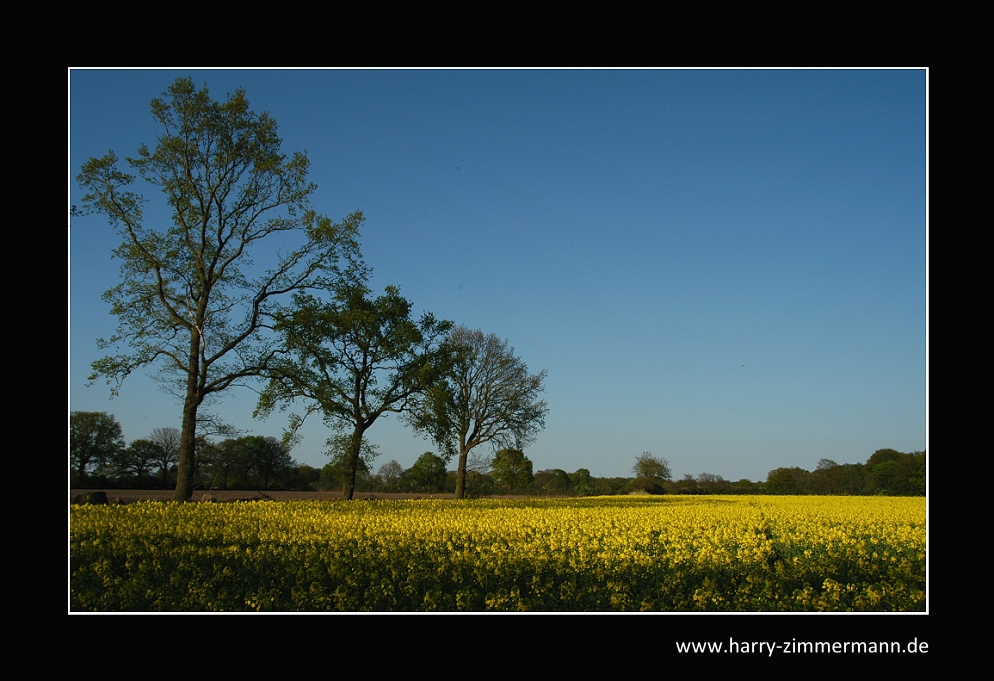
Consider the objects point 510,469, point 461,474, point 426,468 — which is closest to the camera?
point 426,468

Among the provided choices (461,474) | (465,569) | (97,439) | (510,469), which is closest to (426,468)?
(461,474)

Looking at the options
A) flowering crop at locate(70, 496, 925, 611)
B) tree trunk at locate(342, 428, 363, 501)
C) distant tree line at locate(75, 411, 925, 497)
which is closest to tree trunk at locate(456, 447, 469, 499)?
distant tree line at locate(75, 411, 925, 497)

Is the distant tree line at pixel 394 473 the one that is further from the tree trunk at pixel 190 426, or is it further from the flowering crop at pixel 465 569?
the flowering crop at pixel 465 569

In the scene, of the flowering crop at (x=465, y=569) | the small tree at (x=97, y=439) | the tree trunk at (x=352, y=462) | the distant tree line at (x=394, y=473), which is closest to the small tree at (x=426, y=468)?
the distant tree line at (x=394, y=473)

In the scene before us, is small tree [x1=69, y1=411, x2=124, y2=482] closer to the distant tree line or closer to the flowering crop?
the distant tree line

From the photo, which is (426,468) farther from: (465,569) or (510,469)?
(465,569)

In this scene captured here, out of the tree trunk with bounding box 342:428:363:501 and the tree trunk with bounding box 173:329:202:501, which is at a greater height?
the tree trunk with bounding box 173:329:202:501

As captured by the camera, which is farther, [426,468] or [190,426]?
[426,468]

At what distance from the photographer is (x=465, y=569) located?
7.24m

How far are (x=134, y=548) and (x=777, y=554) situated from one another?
29.1 feet

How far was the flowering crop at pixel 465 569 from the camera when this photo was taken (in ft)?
20.1

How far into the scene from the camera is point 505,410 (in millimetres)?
41000

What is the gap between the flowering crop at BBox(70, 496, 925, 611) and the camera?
6133 mm
